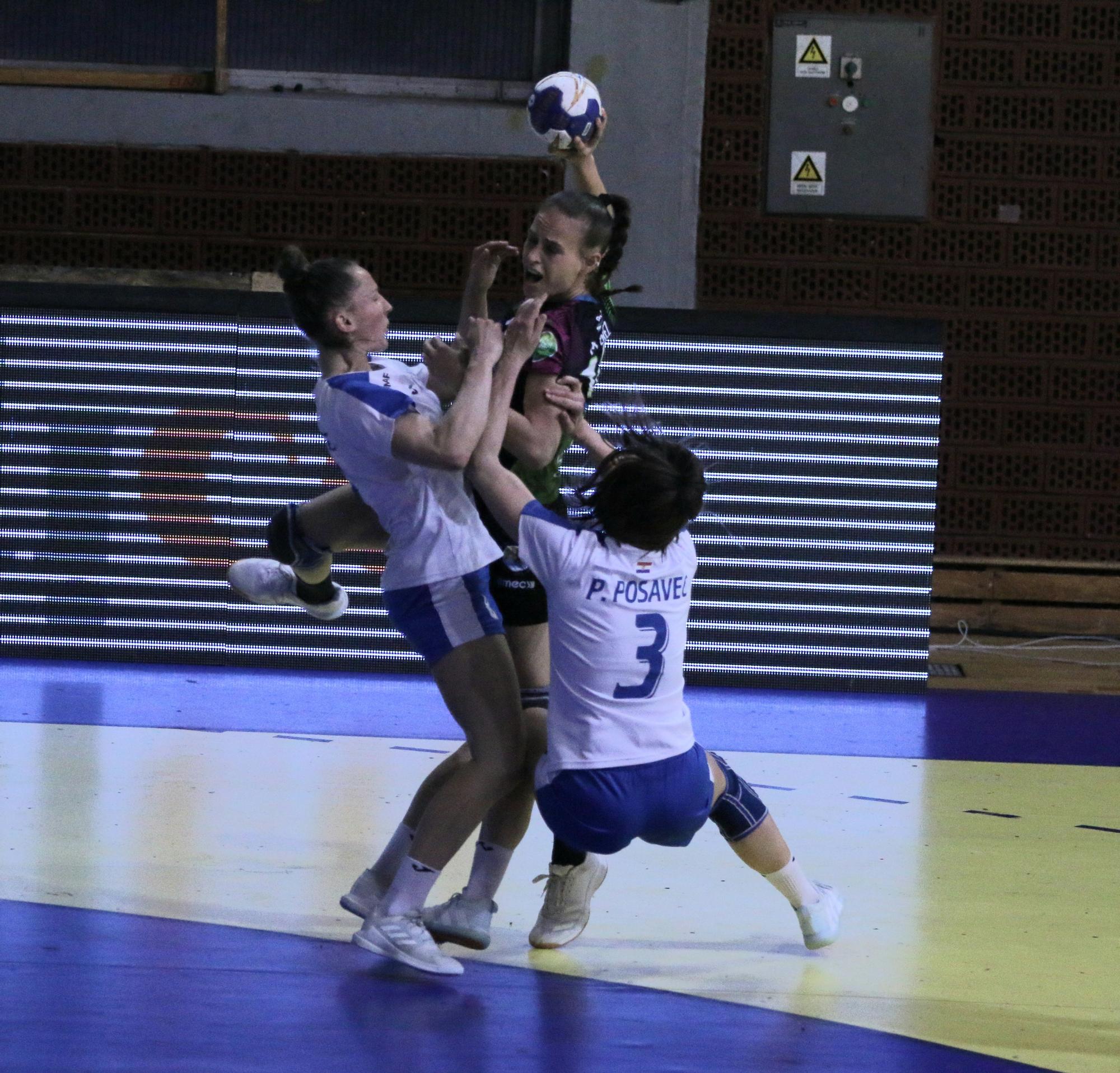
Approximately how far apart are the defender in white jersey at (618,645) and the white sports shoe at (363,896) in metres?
0.52

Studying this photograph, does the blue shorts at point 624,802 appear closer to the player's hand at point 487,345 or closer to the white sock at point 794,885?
the white sock at point 794,885

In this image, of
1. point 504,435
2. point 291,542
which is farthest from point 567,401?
point 291,542

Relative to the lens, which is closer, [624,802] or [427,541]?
[624,802]

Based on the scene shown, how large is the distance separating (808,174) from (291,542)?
5.02m

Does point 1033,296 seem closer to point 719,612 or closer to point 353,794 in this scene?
point 719,612

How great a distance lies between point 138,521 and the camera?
714 centimetres

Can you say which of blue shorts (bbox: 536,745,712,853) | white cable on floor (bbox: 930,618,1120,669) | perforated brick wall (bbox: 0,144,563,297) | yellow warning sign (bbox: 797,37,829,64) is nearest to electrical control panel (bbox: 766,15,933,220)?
yellow warning sign (bbox: 797,37,829,64)

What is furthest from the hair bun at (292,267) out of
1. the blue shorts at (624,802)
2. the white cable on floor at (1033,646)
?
the white cable on floor at (1033,646)

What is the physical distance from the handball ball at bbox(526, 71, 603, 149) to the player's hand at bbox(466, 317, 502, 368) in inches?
33.1

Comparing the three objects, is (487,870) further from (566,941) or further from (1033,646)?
(1033,646)

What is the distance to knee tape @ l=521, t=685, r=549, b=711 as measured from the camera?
3234 millimetres

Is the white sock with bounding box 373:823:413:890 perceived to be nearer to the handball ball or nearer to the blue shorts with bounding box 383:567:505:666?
the blue shorts with bounding box 383:567:505:666

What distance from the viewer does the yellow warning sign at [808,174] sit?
7.81m

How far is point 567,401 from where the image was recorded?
312 centimetres
